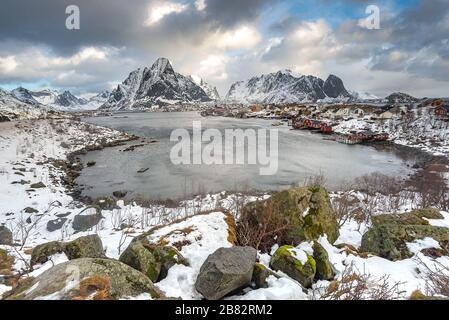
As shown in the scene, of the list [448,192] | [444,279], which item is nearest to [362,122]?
[448,192]

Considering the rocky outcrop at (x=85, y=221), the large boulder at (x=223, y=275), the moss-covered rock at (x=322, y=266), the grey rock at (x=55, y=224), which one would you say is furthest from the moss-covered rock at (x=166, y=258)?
Result: the grey rock at (x=55, y=224)

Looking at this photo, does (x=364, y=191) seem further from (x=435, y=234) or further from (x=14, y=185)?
(x=14, y=185)

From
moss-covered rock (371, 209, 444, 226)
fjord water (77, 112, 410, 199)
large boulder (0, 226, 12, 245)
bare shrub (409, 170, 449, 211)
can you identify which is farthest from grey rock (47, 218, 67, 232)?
bare shrub (409, 170, 449, 211)

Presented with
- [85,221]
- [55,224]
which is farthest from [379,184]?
[55,224]

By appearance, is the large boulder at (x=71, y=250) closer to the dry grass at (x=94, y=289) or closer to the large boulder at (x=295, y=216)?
the dry grass at (x=94, y=289)

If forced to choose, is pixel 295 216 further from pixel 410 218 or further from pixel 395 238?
pixel 410 218

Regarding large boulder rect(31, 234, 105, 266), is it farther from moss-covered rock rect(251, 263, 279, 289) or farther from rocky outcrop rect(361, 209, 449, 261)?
rocky outcrop rect(361, 209, 449, 261)
